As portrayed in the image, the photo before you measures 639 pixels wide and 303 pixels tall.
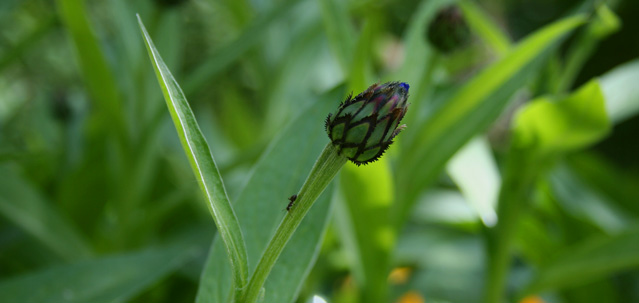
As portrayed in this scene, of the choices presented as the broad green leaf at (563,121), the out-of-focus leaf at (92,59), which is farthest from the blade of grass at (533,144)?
the out-of-focus leaf at (92,59)

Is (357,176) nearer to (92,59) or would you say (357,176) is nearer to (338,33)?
(338,33)

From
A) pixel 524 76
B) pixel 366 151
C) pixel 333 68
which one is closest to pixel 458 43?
pixel 524 76

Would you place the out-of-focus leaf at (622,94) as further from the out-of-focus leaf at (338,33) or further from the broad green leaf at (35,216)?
the broad green leaf at (35,216)

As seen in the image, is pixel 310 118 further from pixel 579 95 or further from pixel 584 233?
pixel 584 233

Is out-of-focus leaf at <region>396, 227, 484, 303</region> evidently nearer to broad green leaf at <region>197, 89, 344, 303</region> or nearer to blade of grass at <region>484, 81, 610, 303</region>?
blade of grass at <region>484, 81, 610, 303</region>

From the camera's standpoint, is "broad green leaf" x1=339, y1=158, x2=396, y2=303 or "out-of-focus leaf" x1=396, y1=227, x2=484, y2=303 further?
"out-of-focus leaf" x1=396, y1=227, x2=484, y2=303

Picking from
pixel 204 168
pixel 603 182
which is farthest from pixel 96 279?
pixel 603 182

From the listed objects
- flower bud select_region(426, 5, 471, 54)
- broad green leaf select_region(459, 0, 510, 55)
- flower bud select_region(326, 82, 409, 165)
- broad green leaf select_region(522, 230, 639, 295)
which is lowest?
flower bud select_region(326, 82, 409, 165)

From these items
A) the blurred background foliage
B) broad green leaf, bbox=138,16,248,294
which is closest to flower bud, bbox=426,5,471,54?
the blurred background foliage

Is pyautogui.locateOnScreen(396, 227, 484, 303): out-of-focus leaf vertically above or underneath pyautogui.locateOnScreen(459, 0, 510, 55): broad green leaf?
underneath
